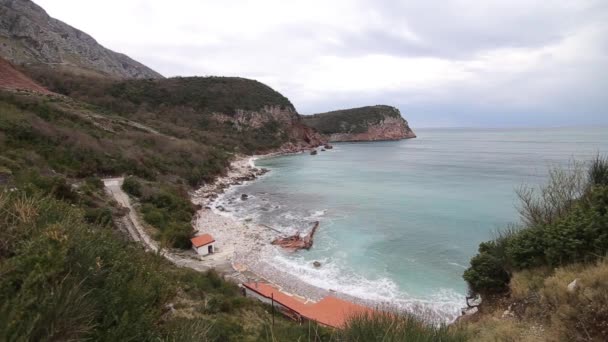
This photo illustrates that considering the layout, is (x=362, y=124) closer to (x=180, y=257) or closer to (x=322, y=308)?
(x=180, y=257)

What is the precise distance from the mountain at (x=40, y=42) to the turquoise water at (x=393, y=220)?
7338 centimetres

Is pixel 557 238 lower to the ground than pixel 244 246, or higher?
higher

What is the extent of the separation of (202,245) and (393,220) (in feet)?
58.1

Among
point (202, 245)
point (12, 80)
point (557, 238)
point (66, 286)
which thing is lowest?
point (202, 245)

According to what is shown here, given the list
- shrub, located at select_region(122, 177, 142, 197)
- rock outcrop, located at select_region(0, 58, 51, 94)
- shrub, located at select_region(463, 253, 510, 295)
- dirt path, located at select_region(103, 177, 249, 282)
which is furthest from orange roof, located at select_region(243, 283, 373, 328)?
rock outcrop, located at select_region(0, 58, 51, 94)

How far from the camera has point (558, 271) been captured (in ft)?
26.6

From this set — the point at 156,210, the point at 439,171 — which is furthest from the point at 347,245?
the point at 439,171

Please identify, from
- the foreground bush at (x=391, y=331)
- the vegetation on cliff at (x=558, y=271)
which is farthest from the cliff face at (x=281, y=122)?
the foreground bush at (x=391, y=331)

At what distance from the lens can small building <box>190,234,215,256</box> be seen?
20.2m

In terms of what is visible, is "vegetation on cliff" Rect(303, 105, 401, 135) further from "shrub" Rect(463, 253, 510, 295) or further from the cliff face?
"shrub" Rect(463, 253, 510, 295)

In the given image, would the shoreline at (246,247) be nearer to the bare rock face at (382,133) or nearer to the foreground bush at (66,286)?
the foreground bush at (66,286)

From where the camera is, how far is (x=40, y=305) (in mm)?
2496

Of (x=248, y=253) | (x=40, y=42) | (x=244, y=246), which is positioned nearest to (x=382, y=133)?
(x=40, y=42)

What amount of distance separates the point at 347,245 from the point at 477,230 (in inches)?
449
